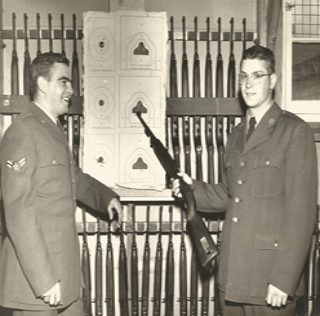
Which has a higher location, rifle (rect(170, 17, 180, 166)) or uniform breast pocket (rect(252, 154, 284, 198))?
rifle (rect(170, 17, 180, 166))

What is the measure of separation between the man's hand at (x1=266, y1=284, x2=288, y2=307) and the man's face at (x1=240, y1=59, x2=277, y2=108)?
91 centimetres

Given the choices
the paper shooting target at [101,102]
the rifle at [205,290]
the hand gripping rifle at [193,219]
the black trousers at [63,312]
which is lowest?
the rifle at [205,290]

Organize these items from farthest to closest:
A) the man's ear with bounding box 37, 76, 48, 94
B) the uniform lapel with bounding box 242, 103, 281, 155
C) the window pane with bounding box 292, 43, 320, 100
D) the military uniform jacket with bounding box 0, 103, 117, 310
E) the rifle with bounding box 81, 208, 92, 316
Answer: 1. the window pane with bounding box 292, 43, 320, 100
2. the rifle with bounding box 81, 208, 92, 316
3. the man's ear with bounding box 37, 76, 48, 94
4. the uniform lapel with bounding box 242, 103, 281, 155
5. the military uniform jacket with bounding box 0, 103, 117, 310

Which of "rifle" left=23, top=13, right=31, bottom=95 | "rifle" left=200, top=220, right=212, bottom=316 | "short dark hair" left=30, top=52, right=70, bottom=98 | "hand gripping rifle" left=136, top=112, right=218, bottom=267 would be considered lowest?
"rifle" left=200, top=220, right=212, bottom=316

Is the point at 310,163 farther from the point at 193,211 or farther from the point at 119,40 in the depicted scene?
the point at 119,40

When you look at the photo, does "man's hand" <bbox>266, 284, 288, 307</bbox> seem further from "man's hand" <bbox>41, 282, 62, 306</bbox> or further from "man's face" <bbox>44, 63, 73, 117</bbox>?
"man's face" <bbox>44, 63, 73, 117</bbox>

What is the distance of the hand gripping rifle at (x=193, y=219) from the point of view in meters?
2.36

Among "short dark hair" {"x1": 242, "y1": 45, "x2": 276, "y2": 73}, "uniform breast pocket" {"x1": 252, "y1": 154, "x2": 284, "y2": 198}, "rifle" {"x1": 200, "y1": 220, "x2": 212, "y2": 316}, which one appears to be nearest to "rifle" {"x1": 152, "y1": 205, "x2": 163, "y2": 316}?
"rifle" {"x1": 200, "y1": 220, "x2": 212, "y2": 316}

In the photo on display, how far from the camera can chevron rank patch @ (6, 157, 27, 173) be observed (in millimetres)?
2217

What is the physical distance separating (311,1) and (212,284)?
7.13 ft

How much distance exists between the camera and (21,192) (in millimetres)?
2199

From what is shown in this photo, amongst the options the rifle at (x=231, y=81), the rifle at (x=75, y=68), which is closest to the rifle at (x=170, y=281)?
the rifle at (x=231, y=81)

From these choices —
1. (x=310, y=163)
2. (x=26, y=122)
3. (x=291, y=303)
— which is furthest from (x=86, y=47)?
(x=291, y=303)

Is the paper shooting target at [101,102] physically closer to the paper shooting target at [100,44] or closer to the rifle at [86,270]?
the paper shooting target at [100,44]
